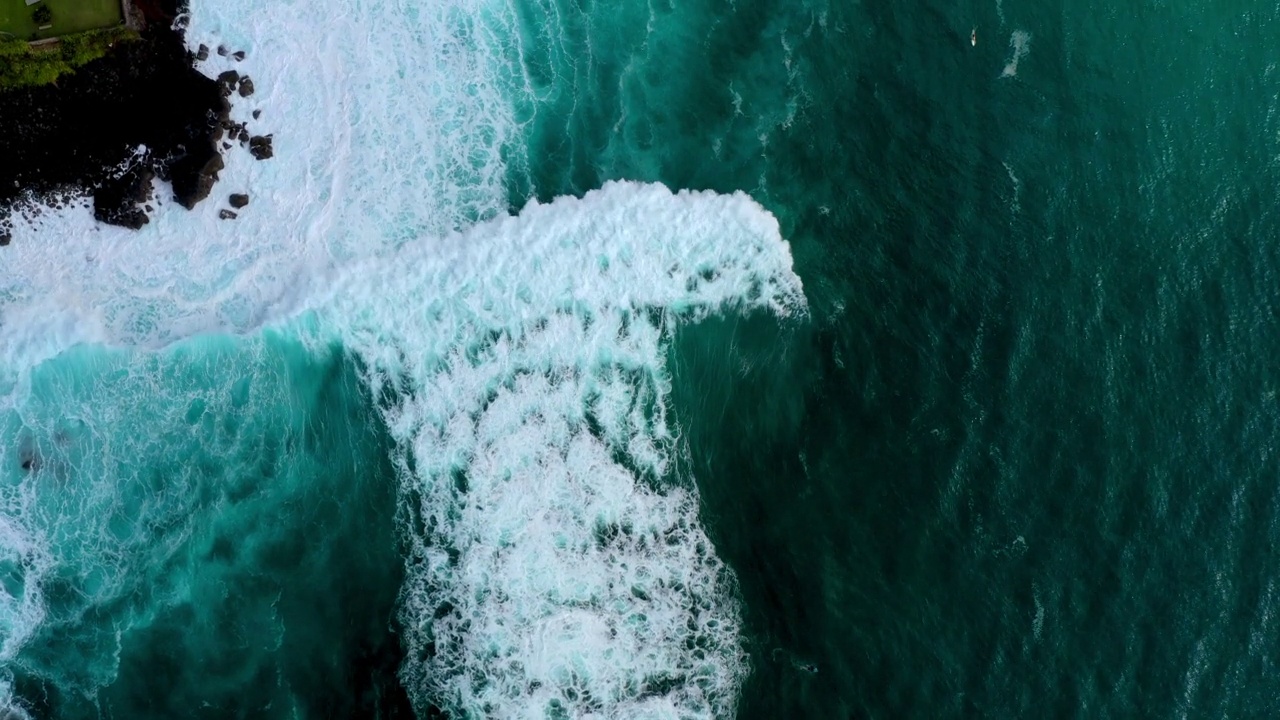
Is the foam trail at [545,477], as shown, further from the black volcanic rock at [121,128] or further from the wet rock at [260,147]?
the black volcanic rock at [121,128]

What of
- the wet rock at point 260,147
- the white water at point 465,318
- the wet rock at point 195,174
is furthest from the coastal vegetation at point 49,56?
the wet rock at point 260,147

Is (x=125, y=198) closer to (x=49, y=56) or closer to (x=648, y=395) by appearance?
(x=49, y=56)

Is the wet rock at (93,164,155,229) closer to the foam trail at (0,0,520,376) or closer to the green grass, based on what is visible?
the foam trail at (0,0,520,376)

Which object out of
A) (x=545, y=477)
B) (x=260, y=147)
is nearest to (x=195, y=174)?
(x=260, y=147)

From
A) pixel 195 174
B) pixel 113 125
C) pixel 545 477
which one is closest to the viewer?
pixel 545 477

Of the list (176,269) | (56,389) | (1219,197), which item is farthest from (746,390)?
(56,389)

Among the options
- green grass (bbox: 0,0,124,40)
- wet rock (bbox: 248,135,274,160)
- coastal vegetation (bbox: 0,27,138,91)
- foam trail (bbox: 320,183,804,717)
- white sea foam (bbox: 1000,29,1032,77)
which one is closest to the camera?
foam trail (bbox: 320,183,804,717)

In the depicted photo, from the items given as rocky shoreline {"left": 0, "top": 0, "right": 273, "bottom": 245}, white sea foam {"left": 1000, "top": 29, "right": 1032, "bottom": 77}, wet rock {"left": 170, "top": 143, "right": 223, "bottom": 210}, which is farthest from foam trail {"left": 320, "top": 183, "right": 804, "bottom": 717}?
white sea foam {"left": 1000, "top": 29, "right": 1032, "bottom": 77}
